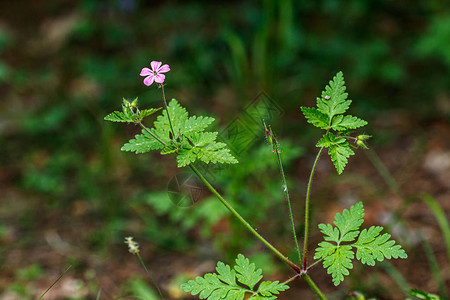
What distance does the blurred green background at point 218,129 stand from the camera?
6.36 ft

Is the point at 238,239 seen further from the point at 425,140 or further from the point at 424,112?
the point at 424,112

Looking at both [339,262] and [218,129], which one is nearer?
[339,262]

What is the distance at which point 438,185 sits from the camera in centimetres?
249

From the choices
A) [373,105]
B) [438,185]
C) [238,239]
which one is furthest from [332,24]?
[238,239]

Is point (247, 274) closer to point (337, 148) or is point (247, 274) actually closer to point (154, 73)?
point (337, 148)

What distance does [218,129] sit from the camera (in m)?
1.90

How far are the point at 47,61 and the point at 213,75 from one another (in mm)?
2081

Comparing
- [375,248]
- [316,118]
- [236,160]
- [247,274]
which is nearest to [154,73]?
[236,160]

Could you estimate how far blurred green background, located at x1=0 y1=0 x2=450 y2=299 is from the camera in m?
1.94

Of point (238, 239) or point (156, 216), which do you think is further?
point (156, 216)

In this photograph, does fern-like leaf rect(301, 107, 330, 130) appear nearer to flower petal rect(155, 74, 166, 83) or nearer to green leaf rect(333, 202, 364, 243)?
green leaf rect(333, 202, 364, 243)

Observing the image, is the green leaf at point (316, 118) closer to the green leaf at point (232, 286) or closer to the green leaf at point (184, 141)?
the green leaf at point (184, 141)

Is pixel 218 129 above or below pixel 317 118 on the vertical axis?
above

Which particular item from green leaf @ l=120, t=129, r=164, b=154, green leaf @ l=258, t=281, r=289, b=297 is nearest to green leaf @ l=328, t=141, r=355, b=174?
green leaf @ l=258, t=281, r=289, b=297
